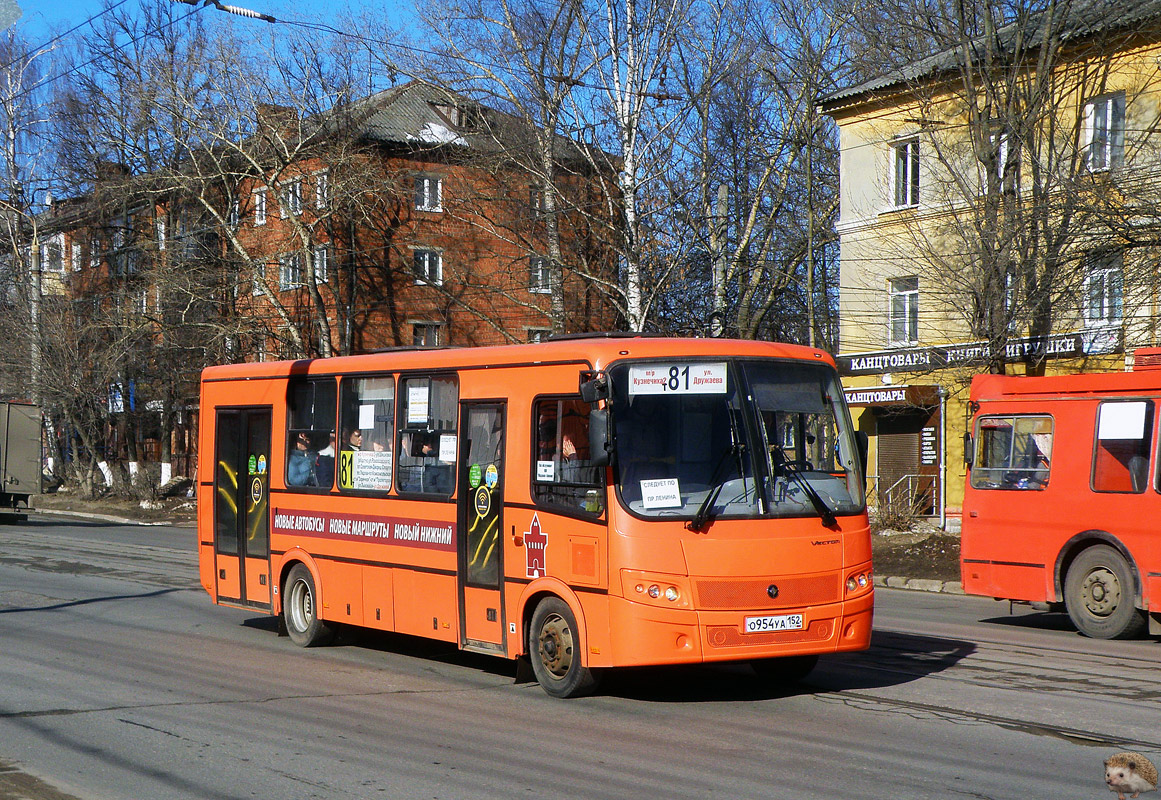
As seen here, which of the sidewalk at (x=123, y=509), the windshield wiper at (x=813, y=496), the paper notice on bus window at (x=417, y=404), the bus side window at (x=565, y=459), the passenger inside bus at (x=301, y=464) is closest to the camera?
the bus side window at (x=565, y=459)

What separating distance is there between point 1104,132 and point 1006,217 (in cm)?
379

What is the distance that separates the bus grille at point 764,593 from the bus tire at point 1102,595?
5534 millimetres

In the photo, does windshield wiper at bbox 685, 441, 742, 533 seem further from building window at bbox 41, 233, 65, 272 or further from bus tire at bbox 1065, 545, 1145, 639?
building window at bbox 41, 233, 65, 272

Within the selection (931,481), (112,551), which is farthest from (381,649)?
(931,481)

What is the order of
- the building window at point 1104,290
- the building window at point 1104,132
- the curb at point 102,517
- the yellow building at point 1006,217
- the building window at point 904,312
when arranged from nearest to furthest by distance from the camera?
the building window at point 1104,290 → the yellow building at point 1006,217 → the building window at point 1104,132 → the building window at point 904,312 → the curb at point 102,517

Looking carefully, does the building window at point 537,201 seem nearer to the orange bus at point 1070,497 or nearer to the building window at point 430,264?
the building window at point 430,264

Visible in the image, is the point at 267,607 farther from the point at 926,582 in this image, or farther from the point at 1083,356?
the point at 1083,356

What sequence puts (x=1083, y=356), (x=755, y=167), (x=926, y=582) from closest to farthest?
(x=926, y=582), (x=1083, y=356), (x=755, y=167)

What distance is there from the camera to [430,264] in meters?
41.1

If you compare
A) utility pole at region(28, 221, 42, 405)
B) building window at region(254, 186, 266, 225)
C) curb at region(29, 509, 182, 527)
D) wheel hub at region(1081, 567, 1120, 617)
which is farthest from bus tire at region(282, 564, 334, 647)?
utility pole at region(28, 221, 42, 405)

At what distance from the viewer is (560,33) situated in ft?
96.0

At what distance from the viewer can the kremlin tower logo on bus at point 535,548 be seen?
9344 millimetres

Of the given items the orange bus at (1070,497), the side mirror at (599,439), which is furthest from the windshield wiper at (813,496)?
the orange bus at (1070,497)

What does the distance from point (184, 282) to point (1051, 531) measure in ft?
92.8
